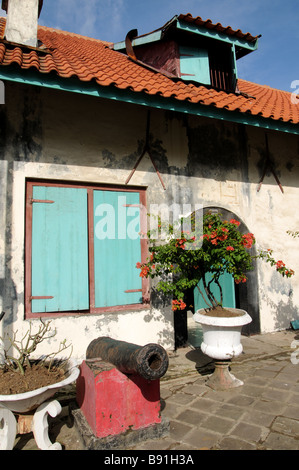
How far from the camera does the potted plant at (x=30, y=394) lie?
2469 mm

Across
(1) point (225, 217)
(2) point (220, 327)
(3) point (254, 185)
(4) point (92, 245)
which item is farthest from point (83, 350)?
(3) point (254, 185)

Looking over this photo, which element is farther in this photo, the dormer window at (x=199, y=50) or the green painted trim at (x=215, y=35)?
the dormer window at (x=199, y=50)

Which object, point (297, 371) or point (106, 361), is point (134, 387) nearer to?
point (106, 361)

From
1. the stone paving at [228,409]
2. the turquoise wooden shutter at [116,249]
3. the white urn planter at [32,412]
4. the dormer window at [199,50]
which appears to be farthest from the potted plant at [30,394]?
the dormer window at [199,50]

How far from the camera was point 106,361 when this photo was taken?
3.07 m

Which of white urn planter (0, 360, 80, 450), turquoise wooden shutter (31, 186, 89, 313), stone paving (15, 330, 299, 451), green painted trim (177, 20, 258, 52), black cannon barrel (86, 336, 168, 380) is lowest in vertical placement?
stone paving (15, 330, 299, 451)

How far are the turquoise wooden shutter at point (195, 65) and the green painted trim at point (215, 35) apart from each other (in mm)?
351

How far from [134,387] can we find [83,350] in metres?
2.10

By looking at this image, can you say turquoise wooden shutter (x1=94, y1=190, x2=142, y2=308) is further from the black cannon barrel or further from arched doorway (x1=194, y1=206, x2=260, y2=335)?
the black cannon barrel

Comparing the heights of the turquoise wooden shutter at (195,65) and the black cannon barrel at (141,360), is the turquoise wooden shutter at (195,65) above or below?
above

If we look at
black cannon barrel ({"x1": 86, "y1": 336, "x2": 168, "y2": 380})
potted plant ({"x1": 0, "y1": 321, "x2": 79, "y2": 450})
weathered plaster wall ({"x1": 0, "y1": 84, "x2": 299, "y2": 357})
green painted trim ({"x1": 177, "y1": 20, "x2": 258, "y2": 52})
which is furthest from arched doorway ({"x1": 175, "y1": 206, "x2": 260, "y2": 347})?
green painted trim ({"x1": 177, "y1": 20, "x2": 258, "y2": 52})

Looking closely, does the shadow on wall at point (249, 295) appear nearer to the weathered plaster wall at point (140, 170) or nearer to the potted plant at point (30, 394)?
the weathered plaster wall at point (140, 170)

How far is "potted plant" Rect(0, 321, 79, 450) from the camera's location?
247cm
